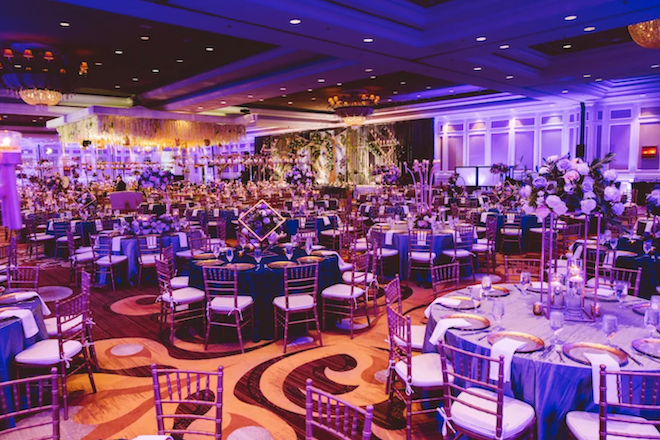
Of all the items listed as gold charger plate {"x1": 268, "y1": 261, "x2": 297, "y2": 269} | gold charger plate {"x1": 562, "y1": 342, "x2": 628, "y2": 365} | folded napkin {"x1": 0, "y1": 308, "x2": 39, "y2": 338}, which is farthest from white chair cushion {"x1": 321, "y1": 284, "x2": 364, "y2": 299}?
folded napkin {"x1": 0, "y1": 308, "x2": 39, "y2": 338}

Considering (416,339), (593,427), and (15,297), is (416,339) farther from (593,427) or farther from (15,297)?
(15,297)

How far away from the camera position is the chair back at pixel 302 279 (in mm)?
4859

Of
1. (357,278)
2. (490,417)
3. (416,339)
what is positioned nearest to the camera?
(490,417)

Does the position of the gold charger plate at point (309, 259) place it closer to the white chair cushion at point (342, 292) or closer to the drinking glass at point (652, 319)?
the white chair cushion at point (342, 292)

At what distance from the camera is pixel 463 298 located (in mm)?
3770

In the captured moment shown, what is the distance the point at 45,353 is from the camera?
11.8ft

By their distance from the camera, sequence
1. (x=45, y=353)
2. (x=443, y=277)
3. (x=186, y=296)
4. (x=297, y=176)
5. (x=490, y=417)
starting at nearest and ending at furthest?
(x=490, y=417) → (x=45, y=353) → (x=443, y=277) → (x=186, y=296) → (x=297, y=176)

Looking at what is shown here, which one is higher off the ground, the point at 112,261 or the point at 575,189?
the point at 575,189

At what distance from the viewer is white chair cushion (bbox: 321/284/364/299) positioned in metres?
5.03

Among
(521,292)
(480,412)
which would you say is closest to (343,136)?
(521,292)

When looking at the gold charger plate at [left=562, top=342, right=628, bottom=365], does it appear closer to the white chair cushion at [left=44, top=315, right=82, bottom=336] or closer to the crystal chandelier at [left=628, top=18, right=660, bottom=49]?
the white chair cushion at [left=44, top=315, right=82, bottom=336]

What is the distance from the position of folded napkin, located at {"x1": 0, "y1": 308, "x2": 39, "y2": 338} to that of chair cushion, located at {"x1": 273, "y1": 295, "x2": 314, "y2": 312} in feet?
6.71

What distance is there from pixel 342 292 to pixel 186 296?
1.61 m

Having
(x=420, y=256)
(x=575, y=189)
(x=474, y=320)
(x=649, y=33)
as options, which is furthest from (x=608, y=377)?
(x=420, y=256)
